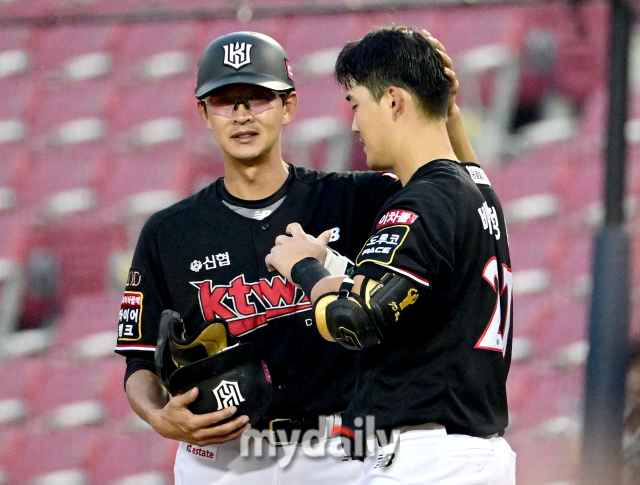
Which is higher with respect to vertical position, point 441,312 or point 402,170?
point 402,170

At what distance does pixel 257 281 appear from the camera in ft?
7.95

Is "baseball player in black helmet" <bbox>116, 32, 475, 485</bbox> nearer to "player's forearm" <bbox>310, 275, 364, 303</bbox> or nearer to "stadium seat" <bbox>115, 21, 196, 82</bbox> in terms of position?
"player's forearm" <bbox>310, 275, 364, 303</bbox>

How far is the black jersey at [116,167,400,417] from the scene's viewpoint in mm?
2379

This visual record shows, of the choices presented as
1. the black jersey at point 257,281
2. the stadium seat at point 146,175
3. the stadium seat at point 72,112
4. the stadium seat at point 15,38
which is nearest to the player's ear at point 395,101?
the black jersey at point 257,281

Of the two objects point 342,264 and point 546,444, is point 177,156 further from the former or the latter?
point 342,264

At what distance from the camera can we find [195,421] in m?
2.12

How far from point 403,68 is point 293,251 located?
0.49 meters

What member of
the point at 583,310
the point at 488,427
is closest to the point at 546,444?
the point at 583,310

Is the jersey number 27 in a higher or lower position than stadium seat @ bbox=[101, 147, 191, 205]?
lower

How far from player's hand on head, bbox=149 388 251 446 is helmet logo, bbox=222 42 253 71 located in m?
0.90

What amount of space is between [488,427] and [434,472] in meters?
0.18

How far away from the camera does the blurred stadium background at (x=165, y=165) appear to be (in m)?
4.93

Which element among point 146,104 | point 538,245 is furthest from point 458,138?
point 146,104

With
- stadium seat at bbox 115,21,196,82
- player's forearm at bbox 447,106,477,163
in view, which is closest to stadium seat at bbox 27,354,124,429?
stadium seat at bbox 115,21,196,82
